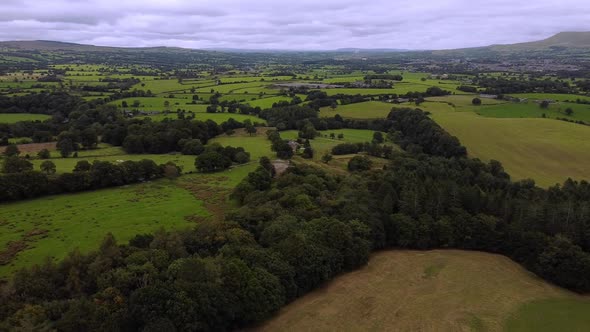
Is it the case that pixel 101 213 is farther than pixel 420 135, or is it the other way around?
pixel 420 135

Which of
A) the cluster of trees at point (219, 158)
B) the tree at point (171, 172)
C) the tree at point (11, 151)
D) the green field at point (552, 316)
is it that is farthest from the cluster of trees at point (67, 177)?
the green field at point (552, 316)

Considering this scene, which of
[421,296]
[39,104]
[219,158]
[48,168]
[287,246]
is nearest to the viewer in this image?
[421,296]

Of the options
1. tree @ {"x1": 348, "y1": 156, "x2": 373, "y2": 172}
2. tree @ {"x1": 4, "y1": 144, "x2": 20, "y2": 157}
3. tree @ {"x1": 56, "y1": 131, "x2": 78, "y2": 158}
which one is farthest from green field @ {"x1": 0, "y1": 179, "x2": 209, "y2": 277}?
tree @ {"x1": 348, "y1": 156, "x2": 373, "y2": 172}

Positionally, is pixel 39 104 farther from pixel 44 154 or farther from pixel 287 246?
pixel 287 246

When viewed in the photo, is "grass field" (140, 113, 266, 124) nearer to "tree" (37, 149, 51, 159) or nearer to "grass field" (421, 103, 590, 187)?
"tree" (37, 149, 51, 159)

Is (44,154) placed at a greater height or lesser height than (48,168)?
lesser

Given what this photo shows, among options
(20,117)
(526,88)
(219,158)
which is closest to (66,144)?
(219,158)
